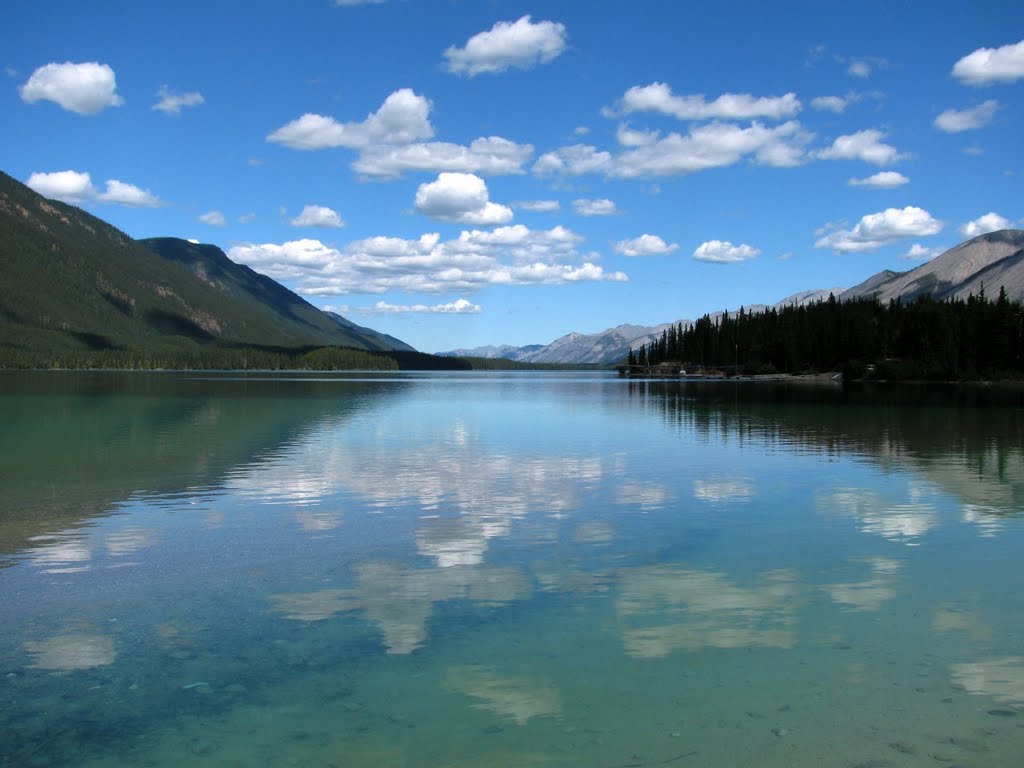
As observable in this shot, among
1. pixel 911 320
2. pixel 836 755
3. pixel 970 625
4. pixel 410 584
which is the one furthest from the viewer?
pixel 911 320

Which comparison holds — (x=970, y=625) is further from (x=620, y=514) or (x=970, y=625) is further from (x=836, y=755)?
(x=620, y=514)

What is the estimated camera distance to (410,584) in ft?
58.2

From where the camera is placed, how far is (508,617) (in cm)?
1542

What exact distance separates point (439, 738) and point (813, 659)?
6.31 m

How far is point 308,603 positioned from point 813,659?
30.4 ft

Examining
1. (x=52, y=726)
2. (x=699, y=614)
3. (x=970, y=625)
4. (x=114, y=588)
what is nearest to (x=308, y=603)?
(x=114, y=588)

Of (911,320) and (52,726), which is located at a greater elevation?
(911,320)

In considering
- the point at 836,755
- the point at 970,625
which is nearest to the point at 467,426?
the point at 970,625

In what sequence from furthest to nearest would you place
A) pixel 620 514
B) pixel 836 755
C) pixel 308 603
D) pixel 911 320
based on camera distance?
pixel 911 320, pixel 620 514, pixel 308 603, pixel 836 755

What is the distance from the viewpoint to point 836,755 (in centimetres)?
1020

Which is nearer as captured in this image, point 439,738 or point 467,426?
point 439,738

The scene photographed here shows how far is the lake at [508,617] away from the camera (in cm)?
1073

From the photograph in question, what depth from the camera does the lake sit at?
10727 mm

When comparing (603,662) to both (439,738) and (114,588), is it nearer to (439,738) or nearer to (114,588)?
(439,738)
